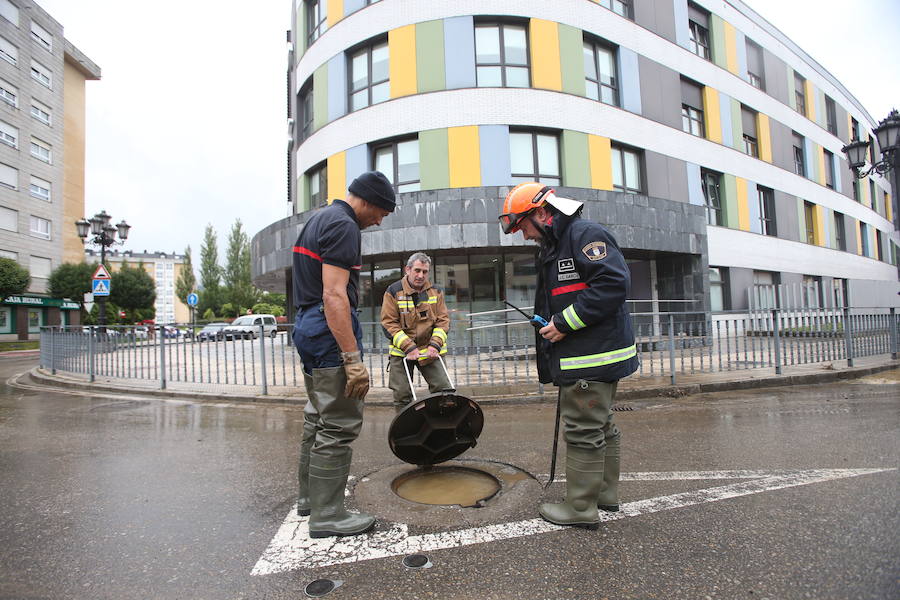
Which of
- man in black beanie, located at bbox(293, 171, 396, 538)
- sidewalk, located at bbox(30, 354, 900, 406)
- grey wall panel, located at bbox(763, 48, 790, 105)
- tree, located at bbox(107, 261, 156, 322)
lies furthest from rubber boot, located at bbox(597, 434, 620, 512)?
tree, located at bbox(107, 261, 156, 322)

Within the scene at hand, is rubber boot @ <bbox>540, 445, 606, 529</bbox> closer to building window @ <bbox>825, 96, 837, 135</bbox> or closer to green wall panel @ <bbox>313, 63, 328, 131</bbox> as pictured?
green wall panel @ <bbox>313, 63, 328, 131</bbox>

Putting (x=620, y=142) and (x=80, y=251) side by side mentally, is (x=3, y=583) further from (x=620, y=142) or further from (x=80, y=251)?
(x=80, y=251)

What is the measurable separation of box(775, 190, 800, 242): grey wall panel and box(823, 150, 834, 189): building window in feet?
18.6

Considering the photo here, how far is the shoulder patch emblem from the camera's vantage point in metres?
2.52

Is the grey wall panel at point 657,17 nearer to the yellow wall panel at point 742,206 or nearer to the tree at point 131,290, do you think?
the yellow wall panel at point 742,206

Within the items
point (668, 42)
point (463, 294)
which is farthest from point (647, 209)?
point (668, 42)

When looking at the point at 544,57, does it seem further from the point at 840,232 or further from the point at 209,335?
the point at 840,232

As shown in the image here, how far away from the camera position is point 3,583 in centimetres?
214

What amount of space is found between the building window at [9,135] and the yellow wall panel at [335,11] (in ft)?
96.6

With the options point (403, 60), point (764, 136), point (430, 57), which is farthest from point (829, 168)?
point (403, 60)

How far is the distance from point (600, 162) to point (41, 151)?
4081cm

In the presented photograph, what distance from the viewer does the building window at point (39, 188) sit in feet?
108

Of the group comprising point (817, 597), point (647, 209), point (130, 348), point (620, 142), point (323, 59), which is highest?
point (323, 59)

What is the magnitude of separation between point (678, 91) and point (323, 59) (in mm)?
12811
